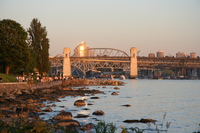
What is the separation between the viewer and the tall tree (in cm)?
6788

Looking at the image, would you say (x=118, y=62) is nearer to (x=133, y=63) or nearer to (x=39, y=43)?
(x=133, y=63)

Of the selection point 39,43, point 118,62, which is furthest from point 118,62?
point 39,43

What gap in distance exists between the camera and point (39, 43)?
2694 inches

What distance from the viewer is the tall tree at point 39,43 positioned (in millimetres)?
67875

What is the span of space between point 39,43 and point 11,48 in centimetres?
1114

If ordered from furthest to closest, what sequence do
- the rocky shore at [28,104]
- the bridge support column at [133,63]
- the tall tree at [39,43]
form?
the bridge support column at [133,63]
the tall tree at [39,43]
the rocky shore at [28,104]

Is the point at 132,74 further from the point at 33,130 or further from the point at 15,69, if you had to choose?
the point at 33,130

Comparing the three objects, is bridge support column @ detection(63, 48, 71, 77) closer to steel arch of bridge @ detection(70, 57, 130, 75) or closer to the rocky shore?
steel arch of bridge @ detection(70, 57, 130, 75)

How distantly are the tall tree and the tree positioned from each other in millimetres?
6685

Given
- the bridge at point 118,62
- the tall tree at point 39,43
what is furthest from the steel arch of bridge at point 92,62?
the tall tree at point 39,43

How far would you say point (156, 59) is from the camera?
560 ft

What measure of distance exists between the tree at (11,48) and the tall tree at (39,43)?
669 centimetres

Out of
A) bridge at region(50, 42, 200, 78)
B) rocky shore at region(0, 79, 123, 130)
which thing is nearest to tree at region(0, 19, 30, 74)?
rocky shore at region(0, 79, 123, 130)

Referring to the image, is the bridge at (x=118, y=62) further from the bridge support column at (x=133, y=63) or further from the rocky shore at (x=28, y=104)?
the rocky shore at (x=28, y=104)
